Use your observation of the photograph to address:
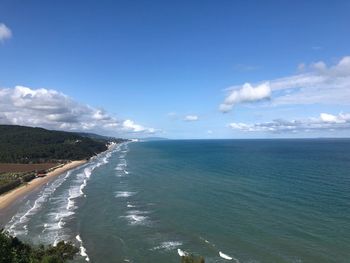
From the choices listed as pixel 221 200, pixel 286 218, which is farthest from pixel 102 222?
pixel 286 218

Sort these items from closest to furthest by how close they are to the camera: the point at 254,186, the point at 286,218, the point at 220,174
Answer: the point at 286,218
the point at 254,186
the point at 220,174

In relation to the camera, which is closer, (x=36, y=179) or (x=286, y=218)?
(x=286, y=218)

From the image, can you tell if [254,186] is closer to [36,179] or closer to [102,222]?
Answer: [102,222]

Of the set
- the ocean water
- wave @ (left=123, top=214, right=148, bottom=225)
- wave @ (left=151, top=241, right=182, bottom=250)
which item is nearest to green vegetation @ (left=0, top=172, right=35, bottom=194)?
the ocean water

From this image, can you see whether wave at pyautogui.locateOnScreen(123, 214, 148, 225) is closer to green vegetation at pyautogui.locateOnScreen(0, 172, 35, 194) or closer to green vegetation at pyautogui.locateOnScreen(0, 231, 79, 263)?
green vegetation at pyautogui.locateOnScreen(0, 231, 79, 263)

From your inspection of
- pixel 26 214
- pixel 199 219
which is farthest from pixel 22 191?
pixel 199 219

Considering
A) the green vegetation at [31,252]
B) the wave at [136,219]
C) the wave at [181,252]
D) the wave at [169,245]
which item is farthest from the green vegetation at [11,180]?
the wave at [181,252]

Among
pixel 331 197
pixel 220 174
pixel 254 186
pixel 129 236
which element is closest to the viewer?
pixel 129 236
